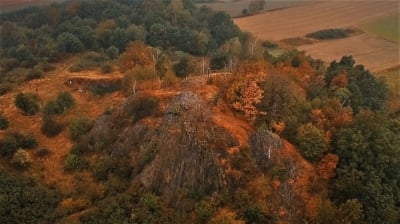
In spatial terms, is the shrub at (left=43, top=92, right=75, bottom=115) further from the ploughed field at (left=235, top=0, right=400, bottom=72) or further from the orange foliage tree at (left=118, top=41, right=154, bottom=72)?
the ploughed field at (left=235, top=0, right=400, bottom=72)

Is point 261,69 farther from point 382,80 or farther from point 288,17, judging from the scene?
point 288,17

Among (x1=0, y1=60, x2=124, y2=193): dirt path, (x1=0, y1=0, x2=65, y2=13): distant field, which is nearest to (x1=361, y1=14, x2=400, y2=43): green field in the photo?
(x1=0, y1=60, x2=124, y2=193): dirt path

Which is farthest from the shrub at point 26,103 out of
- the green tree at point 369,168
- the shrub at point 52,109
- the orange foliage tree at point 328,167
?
the green tree at point 369,168

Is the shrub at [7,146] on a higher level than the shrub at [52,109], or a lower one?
lower

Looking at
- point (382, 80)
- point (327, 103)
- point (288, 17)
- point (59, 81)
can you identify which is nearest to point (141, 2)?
point (288, 17)

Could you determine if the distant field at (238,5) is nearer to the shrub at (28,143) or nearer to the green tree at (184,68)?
the green tree at (184,68)

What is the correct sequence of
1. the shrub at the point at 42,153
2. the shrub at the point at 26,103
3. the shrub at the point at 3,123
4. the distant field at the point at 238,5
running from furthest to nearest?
the distant field at the point at 238,5 < the shrub at the point at 26,103 < the shrub at the point at 3,123 < the shrub at the point at 42,153
